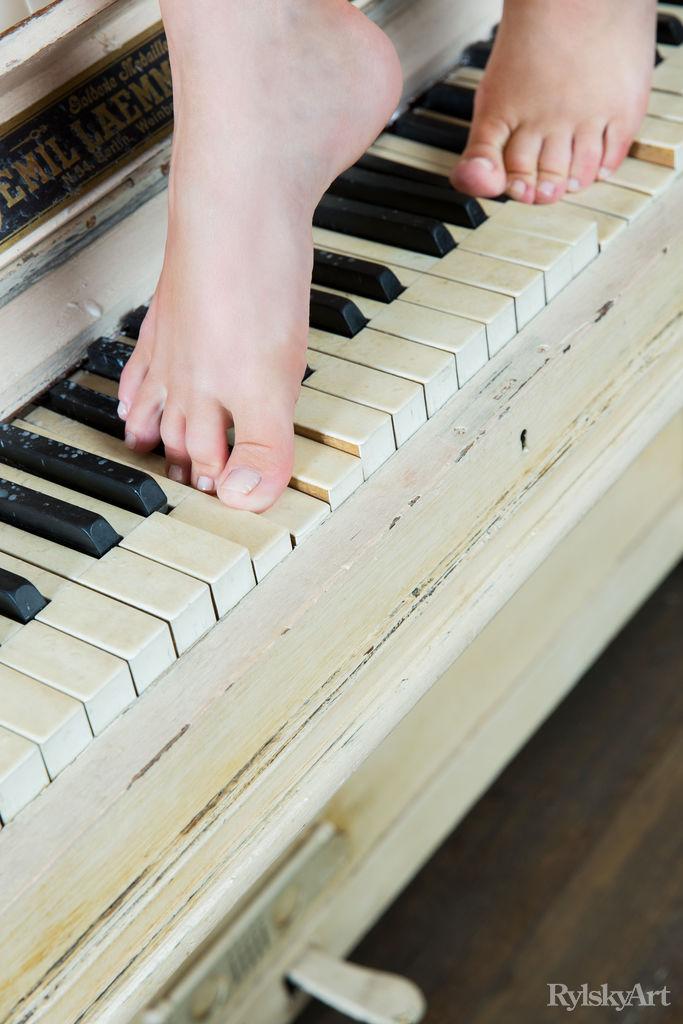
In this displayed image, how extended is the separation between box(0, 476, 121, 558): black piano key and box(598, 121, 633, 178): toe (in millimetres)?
599

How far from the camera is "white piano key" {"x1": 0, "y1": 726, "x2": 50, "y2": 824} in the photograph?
714 mm

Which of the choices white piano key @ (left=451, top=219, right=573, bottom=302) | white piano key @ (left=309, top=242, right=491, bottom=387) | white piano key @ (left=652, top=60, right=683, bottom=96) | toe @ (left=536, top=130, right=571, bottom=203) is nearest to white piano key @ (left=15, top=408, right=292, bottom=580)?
white piano key @ (left=309, top=242, right=491, bottom=387)

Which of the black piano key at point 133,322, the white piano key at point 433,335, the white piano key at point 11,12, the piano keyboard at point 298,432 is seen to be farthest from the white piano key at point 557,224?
the white piano key at point 11,12

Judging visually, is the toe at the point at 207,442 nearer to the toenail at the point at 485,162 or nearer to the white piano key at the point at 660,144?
the toenail at the point at 485,162

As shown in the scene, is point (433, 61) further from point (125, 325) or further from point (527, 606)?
point (527, 606)

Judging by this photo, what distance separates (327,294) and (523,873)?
763 mm

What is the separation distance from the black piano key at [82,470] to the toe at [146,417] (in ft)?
0.14

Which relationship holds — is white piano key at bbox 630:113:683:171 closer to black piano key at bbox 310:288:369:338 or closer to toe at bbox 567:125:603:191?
toe at bbox 567:125:603:191

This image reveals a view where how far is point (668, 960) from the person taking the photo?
1.34m

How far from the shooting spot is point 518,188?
115cm

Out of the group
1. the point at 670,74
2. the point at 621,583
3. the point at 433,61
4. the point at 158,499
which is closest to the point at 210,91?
the point at 158,499

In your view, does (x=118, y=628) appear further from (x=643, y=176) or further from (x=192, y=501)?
(x=643, y=176)

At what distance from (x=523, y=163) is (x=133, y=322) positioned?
39cm

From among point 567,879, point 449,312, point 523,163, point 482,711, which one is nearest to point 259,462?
point 449,312
